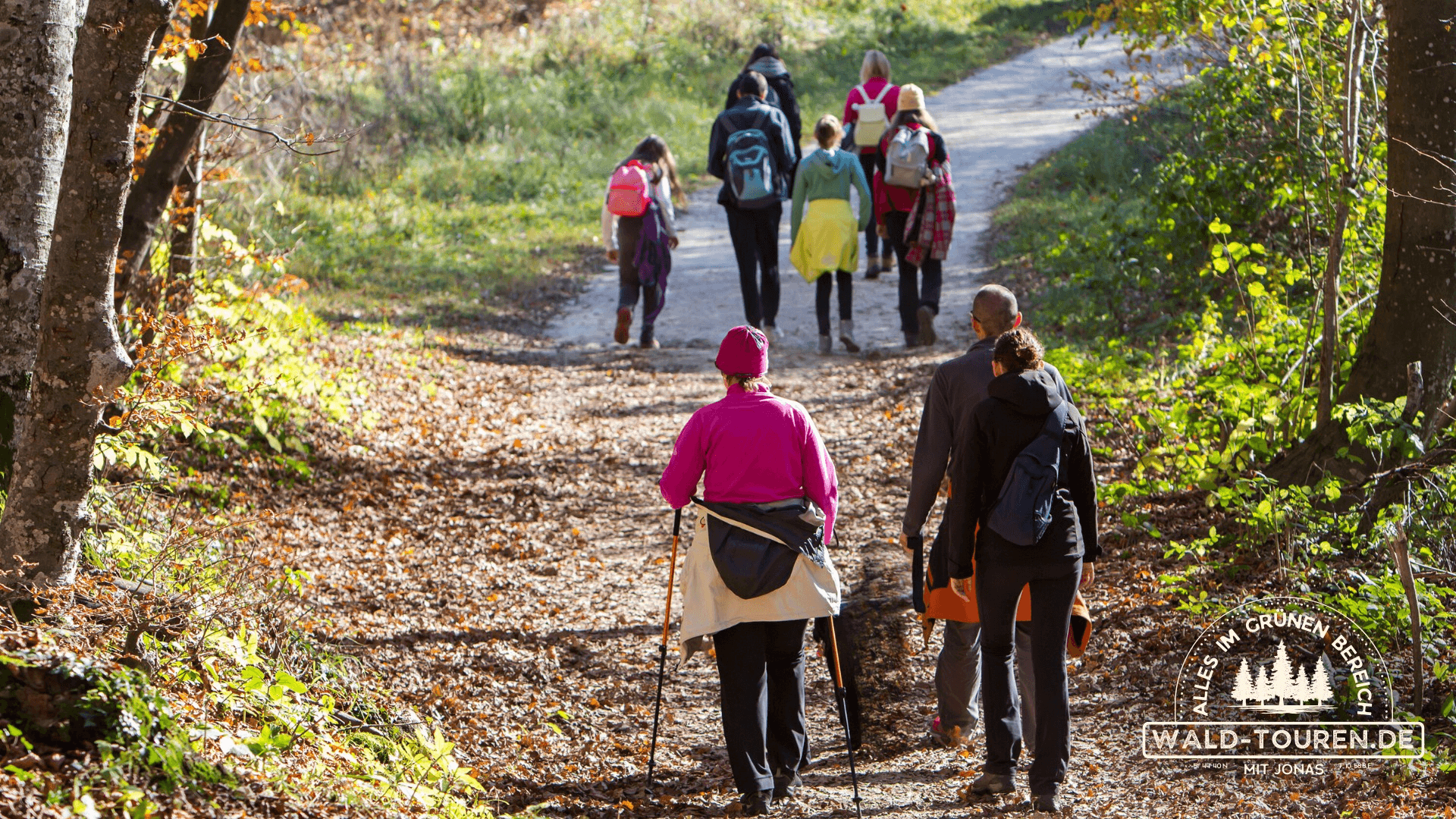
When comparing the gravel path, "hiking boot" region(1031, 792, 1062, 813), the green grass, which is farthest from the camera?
the green grass

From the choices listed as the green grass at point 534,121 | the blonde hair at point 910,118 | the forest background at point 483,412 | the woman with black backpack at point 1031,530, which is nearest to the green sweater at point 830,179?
the blonde hair at point 910,118

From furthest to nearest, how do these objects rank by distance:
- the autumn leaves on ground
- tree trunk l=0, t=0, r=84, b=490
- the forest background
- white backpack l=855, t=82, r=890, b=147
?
white backpack l=855, t=82, r=890, b=147 → the autumn leaves on ground → tree trunk l=0, t=0, r=84, b=490 → the forest background

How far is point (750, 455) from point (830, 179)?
225 inches

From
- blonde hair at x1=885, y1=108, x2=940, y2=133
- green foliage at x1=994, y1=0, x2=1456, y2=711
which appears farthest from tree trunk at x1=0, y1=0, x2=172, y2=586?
blonde hair at x1=885, y1=108, x2=940, y2=133

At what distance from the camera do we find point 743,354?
4426 mm

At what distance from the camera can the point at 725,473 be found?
4418 millimetres

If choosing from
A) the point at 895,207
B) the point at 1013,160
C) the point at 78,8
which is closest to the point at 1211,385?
the point at 895,207

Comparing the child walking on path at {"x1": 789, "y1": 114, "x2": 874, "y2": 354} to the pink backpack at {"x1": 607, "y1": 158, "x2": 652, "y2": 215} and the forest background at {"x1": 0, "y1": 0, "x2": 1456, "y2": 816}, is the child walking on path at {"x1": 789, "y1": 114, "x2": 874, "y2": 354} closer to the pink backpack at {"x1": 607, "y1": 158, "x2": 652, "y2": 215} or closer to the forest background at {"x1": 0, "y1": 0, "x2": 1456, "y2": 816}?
the pink backpack at {"x1": 607, "y1": 158, "x2": 652, "y2": 215}

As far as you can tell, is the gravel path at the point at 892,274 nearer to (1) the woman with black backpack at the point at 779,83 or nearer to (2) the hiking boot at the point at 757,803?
(1) the woman with black backpack at the point at 779,83

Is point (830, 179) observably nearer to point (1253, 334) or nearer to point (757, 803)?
point (1253, 334)

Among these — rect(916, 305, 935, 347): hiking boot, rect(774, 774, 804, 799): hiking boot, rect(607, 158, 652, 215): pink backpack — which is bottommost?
rect(774, 774, 804, 799): hiking boot

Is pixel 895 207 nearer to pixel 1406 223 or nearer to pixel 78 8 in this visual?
pixel 1406 223

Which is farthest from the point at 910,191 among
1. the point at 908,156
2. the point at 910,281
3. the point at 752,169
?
the point at 752,169

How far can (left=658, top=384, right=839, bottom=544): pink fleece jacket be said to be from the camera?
439 cm
